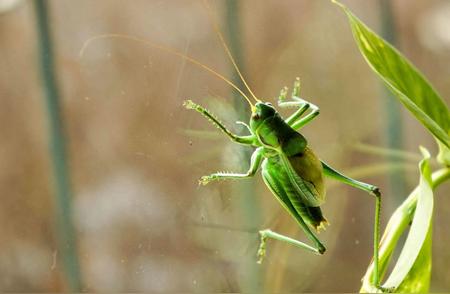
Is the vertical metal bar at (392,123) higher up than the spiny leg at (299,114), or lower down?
higher up

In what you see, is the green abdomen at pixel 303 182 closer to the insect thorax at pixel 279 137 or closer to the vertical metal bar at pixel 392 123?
the insect thorax at pixel 279 137

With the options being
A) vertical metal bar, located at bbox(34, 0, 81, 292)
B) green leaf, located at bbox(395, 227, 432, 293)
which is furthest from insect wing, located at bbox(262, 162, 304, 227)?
vertical metal bar, located at bbox(34, 0, 81, 292)

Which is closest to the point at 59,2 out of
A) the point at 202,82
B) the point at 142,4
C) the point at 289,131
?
the point at 142,4

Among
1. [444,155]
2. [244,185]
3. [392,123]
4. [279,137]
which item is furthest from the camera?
[392,123]

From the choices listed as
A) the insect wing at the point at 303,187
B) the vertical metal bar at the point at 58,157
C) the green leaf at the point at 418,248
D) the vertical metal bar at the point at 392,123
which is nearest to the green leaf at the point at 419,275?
the green leaf at the point at 418,248

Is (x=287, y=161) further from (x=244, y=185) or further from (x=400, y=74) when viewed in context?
(x=244, y=185)

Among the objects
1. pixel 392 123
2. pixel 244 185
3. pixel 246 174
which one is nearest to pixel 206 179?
pixel 246 174

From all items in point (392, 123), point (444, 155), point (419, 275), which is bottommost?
point (419, 275)
